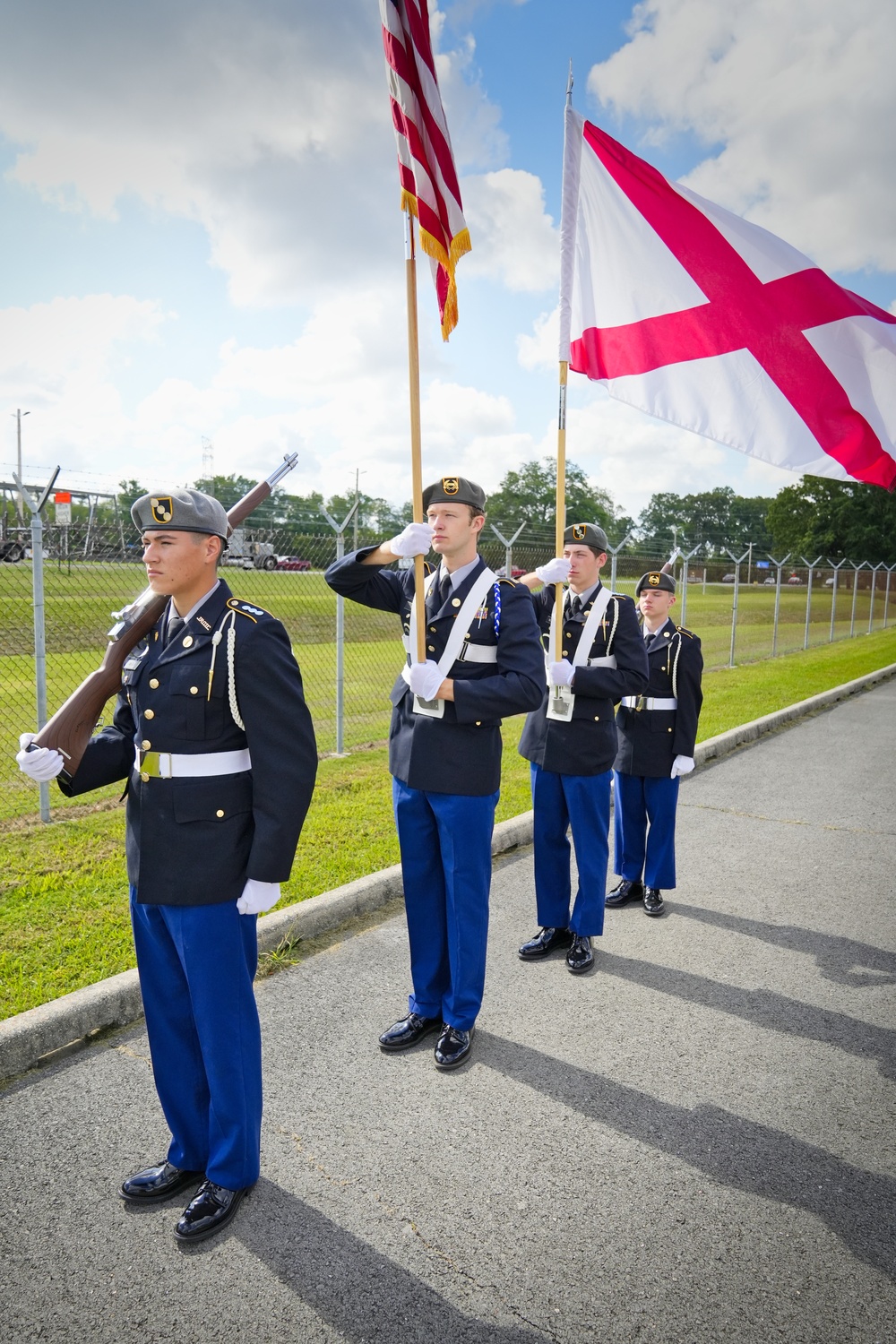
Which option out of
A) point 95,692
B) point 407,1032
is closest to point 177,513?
point 95,692

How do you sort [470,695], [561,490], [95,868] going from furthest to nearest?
[95,868], [561,490], [470,695]

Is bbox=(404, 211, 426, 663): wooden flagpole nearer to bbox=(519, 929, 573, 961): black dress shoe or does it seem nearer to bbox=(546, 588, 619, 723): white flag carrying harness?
bbox=(546, 588, 619, 723): white flag carrying harness

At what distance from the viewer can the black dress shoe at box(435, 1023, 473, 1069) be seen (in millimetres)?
3533

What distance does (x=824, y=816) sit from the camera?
7.48 metres

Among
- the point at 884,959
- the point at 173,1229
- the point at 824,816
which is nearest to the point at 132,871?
the point at 173,1229

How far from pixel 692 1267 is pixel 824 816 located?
18.4ft

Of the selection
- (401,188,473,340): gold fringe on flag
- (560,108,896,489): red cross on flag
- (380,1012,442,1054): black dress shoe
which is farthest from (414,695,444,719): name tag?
(560,108,896,489): red cross on flag

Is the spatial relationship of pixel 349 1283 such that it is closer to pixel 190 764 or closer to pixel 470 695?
pixel 190 764

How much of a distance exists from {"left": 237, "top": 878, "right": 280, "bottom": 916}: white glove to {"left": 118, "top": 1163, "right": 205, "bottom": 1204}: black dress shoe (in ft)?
3.02

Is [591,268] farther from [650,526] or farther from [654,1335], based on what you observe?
[650,526]

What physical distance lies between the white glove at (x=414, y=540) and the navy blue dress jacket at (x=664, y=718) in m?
2.45

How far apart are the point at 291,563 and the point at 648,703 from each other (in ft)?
24.4

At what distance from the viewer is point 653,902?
17.6 feet

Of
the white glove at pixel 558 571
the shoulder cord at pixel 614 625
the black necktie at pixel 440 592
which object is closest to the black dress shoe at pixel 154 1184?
the black necktie at pixel 440 592
